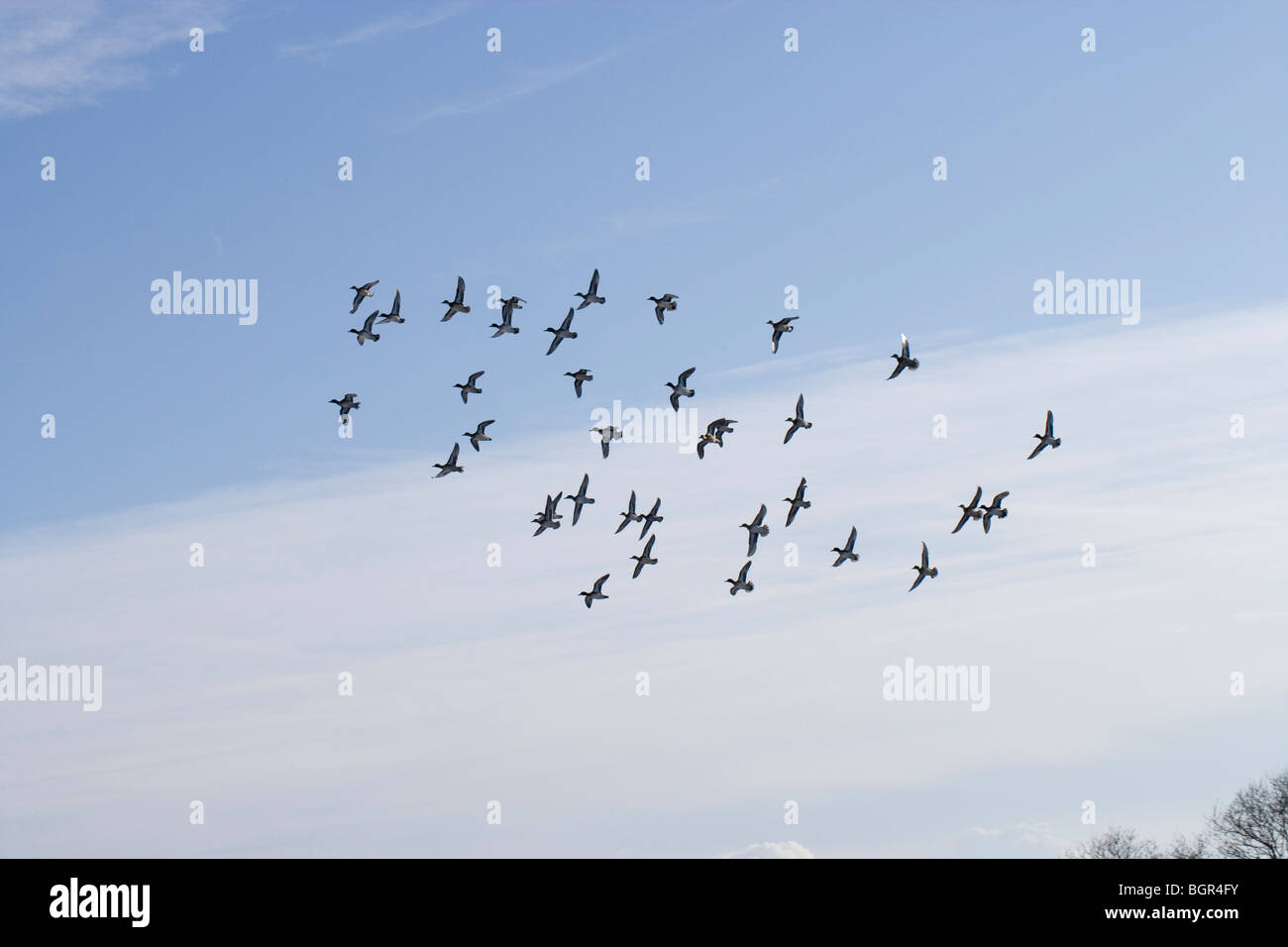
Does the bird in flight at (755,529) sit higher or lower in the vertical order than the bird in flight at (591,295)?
lower

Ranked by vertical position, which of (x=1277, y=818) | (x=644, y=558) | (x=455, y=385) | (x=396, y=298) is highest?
(x=396, y=298)

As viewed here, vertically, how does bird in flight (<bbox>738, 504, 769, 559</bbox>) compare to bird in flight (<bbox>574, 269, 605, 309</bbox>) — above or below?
below

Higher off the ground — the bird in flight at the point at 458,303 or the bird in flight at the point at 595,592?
the bird in flight at the point at 458,303

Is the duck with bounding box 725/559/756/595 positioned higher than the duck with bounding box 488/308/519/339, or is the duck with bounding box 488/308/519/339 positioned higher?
the duck with bounding box 488/308/519/339

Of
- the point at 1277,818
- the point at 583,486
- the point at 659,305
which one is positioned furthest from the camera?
the point at 1277,818

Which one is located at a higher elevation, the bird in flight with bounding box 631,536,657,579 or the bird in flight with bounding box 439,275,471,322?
the bird in flight with bounding box 439,275,471,322

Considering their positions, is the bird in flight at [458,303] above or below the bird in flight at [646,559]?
above

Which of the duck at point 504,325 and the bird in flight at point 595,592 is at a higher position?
the duck at point 504,325
